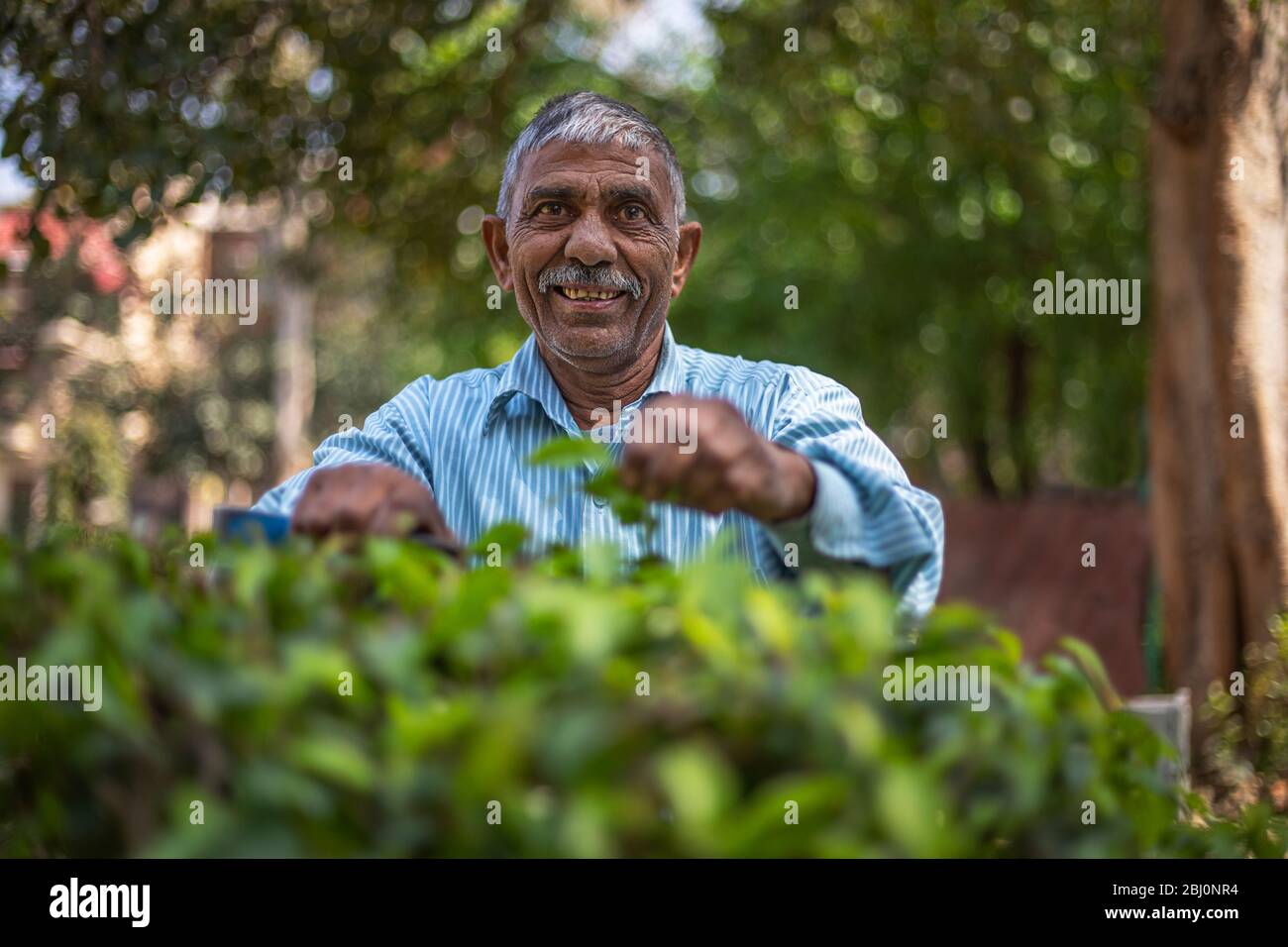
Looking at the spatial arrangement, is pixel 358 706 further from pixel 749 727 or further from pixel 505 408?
pixel 505 408

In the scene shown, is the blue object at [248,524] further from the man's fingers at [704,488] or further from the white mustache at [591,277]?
the white mustache at [591,277]

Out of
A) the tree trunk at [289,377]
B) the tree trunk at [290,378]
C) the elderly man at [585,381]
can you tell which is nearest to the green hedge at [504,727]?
the elderly man at [585,381]

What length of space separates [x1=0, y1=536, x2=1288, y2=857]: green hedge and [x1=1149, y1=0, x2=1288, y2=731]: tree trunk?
5620 mm

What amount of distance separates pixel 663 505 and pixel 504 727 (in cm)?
145

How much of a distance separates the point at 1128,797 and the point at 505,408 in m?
1.81

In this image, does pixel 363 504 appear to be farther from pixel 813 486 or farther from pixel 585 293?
pixel 585 293

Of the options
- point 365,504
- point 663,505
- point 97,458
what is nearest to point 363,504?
point 365,504

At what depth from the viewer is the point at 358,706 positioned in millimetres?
1130

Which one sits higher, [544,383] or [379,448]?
[544,383]

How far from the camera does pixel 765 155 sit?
14.0 metres

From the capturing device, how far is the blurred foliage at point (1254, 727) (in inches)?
242

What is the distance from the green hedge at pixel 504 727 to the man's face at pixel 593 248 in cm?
170

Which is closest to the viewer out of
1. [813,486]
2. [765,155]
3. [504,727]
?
[504,727]

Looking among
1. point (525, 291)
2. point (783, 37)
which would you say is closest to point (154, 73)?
point (525, 291)
